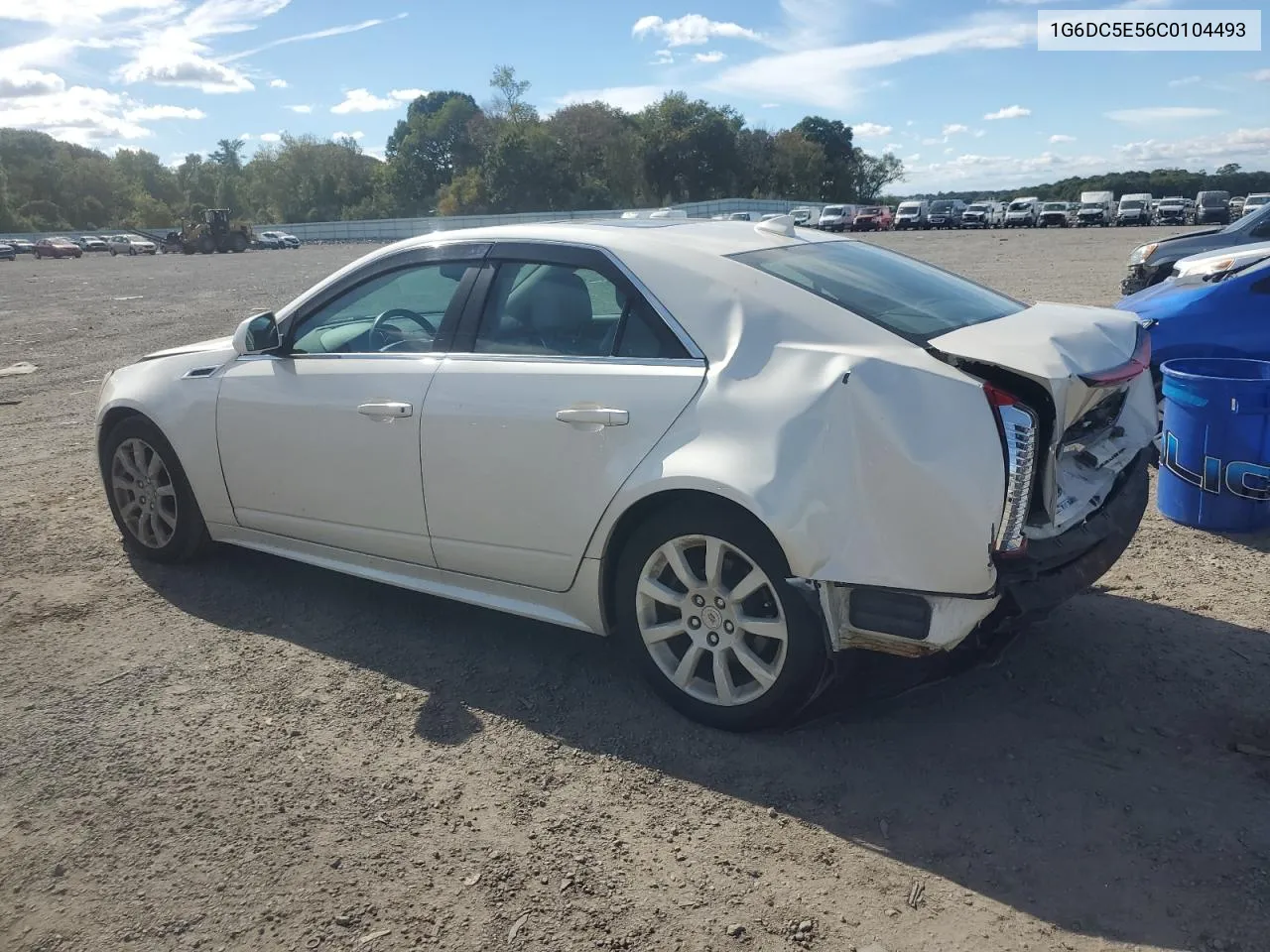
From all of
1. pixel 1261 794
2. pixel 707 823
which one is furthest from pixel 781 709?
pixel 1261 794

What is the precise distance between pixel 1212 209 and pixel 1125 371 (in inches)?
2133

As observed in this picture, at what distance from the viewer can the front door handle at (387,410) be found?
3.87m

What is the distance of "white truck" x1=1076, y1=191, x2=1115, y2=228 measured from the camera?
52812 millimetres

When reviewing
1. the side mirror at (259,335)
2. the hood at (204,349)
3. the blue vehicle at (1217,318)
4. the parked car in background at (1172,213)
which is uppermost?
the side mirror at (259,335)

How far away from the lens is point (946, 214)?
5644 centimetres

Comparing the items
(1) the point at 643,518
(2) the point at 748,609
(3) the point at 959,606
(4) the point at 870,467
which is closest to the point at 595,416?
(1) the point at 643,518

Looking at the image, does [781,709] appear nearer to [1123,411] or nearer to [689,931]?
[689,931]

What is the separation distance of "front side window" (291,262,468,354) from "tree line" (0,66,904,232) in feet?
258

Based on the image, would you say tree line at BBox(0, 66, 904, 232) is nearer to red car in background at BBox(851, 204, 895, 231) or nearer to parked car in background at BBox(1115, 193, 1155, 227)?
red car in background at BBox(851, 204, 895, 231)

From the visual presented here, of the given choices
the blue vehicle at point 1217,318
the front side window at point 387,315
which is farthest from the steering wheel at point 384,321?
the blue vehicle at point 1217,318

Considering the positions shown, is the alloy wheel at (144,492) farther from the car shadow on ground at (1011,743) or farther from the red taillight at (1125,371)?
the red taillight at (1125,371)

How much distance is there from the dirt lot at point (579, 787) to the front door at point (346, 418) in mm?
484

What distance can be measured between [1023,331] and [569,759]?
2044mm

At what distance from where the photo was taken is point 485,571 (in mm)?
3816
